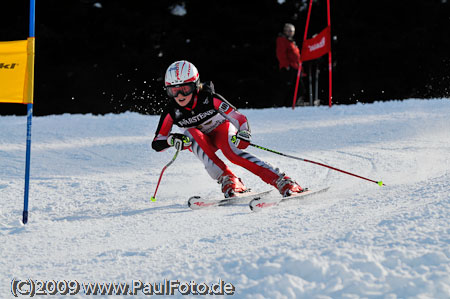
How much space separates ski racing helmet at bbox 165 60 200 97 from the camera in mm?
4512

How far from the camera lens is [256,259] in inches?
96.7

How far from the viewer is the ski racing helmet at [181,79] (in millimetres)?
4512

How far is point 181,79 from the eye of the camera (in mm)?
4512

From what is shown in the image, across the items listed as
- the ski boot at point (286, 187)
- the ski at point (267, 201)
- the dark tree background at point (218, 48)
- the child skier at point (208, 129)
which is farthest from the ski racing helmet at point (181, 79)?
the dark tree background at point (218, 48)

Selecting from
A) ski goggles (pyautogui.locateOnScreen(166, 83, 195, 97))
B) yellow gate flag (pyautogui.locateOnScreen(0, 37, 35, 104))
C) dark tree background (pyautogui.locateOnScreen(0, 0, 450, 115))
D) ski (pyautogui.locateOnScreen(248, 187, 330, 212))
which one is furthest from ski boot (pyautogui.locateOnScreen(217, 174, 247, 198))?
dark tree background (pyautogui.locateOnScreen(0, 0, 450, 115))

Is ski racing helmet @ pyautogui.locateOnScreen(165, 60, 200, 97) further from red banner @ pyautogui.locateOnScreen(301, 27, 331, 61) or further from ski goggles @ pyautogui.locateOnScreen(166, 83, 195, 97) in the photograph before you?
red banner @ pyautogui.locateOnScreen(301, 27, 331, 61)

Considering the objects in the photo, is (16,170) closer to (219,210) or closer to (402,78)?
(219,210)

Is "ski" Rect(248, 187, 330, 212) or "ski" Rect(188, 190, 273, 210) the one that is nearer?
"ski" Rect(248, 187, 330, 212)

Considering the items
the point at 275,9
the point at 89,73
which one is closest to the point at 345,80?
the point at 275,9

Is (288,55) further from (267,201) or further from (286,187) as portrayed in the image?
(267,201)

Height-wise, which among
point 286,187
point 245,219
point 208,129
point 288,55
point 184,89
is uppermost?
point 288,55

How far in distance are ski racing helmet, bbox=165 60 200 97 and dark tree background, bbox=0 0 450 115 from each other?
10.3 metres

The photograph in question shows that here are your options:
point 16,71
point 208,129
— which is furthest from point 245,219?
point 16,71

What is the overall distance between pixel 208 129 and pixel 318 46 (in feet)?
18.7
